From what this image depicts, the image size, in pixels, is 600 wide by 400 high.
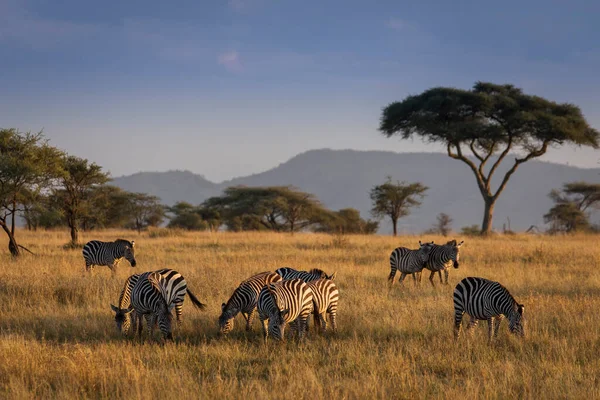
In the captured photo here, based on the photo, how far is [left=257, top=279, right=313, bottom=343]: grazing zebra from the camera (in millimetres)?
8055

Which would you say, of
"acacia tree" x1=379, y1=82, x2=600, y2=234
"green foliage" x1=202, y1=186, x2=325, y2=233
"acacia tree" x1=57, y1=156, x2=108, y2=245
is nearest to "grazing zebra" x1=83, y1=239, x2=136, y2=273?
"acacia tree" x1=57, y1=156, x2=108, y2=245

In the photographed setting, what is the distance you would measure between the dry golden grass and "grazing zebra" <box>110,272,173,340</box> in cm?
37

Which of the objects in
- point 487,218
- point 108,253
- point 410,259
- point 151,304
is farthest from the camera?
point 487,218

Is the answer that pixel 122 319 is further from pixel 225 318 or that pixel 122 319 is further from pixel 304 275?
pixel 304 275

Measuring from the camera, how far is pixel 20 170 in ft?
62.4

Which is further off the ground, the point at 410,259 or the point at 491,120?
the point at 491,120

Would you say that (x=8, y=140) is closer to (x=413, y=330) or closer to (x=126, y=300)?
(x=126, y=300)

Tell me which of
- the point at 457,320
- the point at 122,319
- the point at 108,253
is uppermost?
the point at 108,253

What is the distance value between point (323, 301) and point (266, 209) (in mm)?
36306

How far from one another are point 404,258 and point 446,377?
6779 mm

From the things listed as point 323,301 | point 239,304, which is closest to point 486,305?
point 323,301

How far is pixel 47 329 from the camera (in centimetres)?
949

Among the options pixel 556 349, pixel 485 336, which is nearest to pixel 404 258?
pixel 485 336

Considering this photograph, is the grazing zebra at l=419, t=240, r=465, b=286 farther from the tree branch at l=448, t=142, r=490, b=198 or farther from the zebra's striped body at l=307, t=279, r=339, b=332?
the tree branch at l=448, t=142, r=490, b=198
